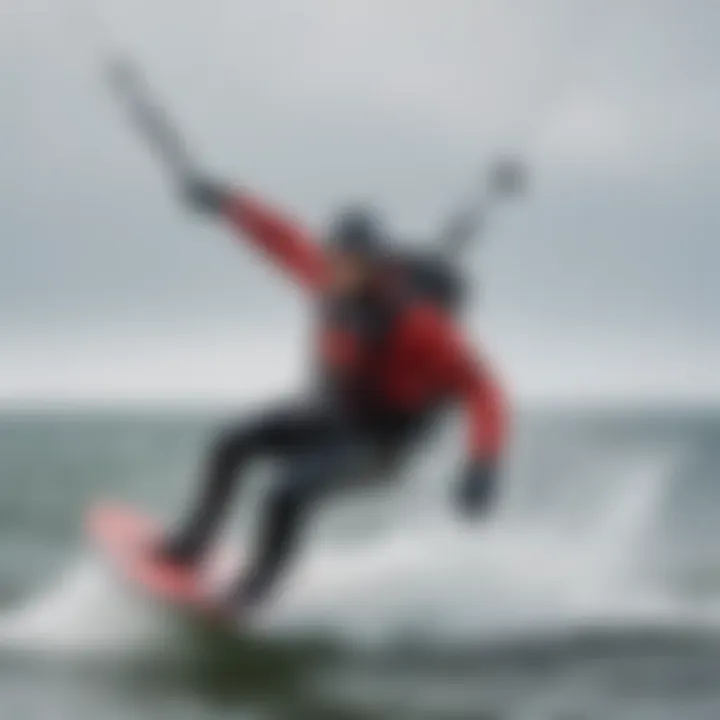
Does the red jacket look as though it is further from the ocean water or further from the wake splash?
the wake splash

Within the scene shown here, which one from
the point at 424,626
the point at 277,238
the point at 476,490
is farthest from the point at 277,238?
the point at 424,626

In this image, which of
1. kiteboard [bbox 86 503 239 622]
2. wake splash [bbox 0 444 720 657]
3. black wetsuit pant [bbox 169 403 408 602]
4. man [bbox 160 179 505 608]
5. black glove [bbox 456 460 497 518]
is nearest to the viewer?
black glove [bbox 456 460 497 518]

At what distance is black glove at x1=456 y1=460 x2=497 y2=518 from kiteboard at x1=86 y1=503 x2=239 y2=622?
168cm

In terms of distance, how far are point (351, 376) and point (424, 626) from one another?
2610mm

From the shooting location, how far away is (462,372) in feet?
26.1

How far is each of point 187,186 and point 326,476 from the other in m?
1.26

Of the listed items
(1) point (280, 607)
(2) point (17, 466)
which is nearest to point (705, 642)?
(1) point (280, 607)

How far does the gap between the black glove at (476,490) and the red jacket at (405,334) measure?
0.50 m

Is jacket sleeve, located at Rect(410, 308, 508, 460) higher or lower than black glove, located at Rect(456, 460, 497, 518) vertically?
Result: higher

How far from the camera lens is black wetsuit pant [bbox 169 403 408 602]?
8195mm

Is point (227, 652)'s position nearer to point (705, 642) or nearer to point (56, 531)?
point (705, 642)

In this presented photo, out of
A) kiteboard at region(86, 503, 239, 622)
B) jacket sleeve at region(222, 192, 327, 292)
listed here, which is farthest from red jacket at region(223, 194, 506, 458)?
kiteboard at region(86, 503, 239, 622)

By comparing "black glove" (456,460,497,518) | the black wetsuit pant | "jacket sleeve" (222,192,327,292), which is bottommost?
"black glove" (456,460,497,518)

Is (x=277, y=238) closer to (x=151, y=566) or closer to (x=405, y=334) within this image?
(x=405, y=334)
